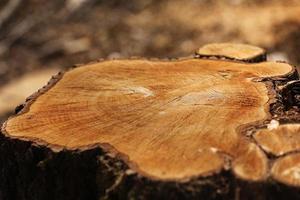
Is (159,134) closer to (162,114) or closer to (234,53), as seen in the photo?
(162,114)

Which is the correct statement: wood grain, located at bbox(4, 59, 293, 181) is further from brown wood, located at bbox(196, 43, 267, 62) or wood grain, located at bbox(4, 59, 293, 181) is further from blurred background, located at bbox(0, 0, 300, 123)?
blurred background, located at bbox(0, 0, 300, 123)

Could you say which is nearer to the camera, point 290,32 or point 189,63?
point 189,63

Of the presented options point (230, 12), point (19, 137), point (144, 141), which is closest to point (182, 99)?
point (144, 141)

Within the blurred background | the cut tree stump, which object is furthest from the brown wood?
the blurred background

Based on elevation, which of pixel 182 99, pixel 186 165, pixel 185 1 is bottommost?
A: pixel 186 165

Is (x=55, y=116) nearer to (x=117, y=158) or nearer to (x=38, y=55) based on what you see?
(x=117, y=158)

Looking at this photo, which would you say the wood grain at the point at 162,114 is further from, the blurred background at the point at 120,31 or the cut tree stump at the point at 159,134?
the blurred background at the point at 120,31

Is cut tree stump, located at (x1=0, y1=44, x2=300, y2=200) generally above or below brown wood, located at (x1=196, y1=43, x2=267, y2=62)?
below

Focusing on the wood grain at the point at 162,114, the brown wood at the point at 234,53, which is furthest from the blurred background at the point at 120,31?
the wood grain at the point at 162,114
